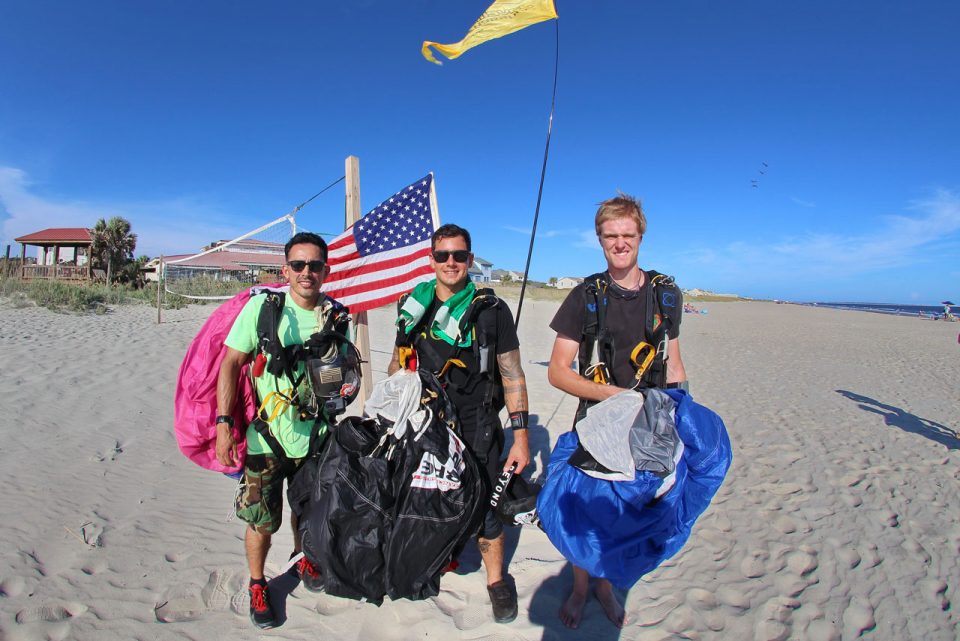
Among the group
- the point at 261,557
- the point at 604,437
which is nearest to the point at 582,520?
the point at 604,437

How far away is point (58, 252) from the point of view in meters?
29.0

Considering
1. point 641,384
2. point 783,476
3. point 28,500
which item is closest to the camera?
point 641,384

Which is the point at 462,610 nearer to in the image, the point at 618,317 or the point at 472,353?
the point at 472,353

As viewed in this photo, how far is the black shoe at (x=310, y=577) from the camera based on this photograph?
10.1ft

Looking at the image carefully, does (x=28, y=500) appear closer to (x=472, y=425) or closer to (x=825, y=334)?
(x=472, y=425)

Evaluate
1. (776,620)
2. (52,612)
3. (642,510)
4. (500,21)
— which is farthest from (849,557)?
(52,612)

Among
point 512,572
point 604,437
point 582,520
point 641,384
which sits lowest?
point 512,572

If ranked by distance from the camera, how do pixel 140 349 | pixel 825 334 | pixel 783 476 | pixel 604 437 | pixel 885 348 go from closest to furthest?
pixel 604 437 < pixel 783 476 < pixel 140 349 < pixel 885 348 < pixel 825 334

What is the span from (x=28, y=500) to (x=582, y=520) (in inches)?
184

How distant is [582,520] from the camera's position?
238 centimetres

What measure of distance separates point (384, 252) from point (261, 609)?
3.29m

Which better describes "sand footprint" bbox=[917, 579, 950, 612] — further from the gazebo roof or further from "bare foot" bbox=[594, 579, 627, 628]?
the gazebo roof

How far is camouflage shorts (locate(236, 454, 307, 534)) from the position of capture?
2.69m

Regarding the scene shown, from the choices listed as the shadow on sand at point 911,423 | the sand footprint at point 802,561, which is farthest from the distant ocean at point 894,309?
the sand footprint at point 802,561
